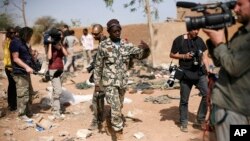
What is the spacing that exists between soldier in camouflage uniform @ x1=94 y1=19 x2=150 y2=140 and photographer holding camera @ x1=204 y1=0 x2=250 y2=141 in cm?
303

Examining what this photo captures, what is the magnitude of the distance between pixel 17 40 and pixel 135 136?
2.88 meters

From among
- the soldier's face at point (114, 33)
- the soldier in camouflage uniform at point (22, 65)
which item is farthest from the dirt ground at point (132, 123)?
the soldier's face at point (114, 33)

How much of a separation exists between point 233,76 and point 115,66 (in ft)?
10.8

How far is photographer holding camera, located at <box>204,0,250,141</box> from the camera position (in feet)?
8.09

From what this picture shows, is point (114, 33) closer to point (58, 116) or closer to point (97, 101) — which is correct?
point (97, 101)

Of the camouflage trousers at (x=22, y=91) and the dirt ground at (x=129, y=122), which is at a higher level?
the camouflage trousers at (x=22, y=91)

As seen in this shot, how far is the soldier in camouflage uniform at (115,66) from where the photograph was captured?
565 cm

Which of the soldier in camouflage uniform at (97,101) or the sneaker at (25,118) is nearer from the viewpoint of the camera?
the soldier in camouflage uniform at (97,101)

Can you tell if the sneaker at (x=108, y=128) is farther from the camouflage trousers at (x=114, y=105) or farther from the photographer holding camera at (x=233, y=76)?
the photographer holding camera at (x=233, y=76)

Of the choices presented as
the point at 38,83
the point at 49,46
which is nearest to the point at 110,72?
the point at 49,46

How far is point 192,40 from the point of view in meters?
6.05

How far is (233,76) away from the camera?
8.32 feet

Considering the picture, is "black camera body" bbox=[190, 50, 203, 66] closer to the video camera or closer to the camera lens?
the video camera

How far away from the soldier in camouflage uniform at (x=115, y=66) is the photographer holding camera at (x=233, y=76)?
9.93ft
